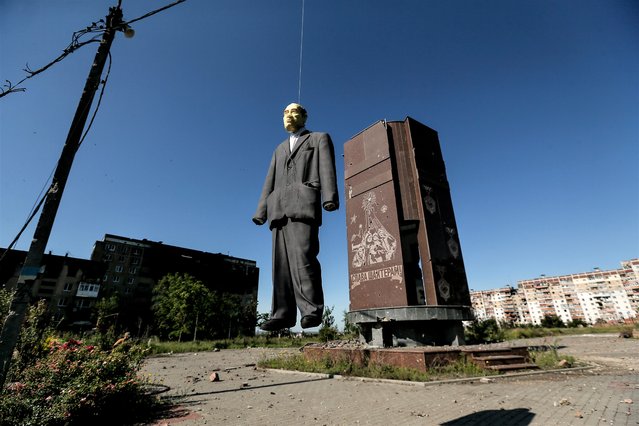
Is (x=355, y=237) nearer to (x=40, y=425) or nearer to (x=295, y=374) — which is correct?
(x=295, y=374)

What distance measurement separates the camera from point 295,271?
3.02 metres

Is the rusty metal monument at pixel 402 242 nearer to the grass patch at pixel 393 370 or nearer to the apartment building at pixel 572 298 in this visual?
the grass patch at pixel 393 370

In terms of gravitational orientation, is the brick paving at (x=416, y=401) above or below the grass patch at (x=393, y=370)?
below

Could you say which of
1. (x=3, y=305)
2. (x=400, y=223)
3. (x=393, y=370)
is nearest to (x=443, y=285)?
(x=400, y=223)

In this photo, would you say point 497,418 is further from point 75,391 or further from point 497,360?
point 75,391

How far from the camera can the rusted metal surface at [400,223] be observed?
16.1 m

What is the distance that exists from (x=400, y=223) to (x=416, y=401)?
10568 mm

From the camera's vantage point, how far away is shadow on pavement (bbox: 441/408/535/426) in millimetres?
5843

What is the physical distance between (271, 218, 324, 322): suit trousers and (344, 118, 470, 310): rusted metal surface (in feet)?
43.8

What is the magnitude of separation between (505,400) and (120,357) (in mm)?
9823

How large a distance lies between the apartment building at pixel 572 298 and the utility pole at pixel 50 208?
430ft

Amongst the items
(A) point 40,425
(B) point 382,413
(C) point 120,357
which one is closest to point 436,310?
(B) point 382,413

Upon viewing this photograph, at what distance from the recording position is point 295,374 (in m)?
13.2

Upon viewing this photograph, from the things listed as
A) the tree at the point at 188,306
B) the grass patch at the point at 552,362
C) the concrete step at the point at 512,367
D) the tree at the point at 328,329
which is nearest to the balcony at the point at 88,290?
the tree at the point at 188,306
